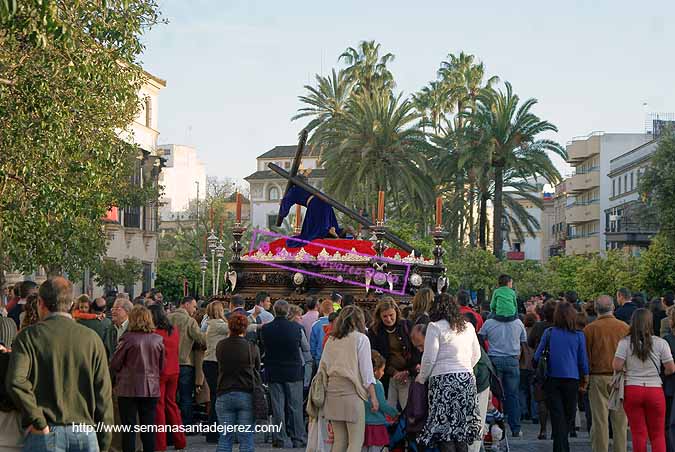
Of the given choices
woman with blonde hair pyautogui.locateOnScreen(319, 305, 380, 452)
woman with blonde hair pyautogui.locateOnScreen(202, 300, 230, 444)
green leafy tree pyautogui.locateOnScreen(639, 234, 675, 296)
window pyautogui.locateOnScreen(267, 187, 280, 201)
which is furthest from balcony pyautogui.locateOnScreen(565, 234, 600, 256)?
woman with blonde hair pyautogui.locateOnScreen(319, 305, 380, 452)

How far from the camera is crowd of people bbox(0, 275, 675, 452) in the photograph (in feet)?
24.8

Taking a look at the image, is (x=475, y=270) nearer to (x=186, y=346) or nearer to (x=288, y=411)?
(x=288, y=411)

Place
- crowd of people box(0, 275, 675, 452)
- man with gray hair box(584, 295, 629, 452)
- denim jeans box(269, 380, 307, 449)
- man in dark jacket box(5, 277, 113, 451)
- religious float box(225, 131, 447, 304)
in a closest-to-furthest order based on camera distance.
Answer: man in dark jacket box(5, 277, 113, 451) → crowd of people box(0, 275, 675, 452) → man with gray hair box(584, 295, 629, 452) → denim jeans box(269, 380, 307, 449) → religious float box(225, 131, 447, 304)

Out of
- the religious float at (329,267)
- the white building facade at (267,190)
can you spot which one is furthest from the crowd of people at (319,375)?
the white building facade at (267,190)

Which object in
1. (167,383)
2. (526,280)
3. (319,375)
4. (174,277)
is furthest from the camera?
(174,277)

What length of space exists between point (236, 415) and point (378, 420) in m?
1.79

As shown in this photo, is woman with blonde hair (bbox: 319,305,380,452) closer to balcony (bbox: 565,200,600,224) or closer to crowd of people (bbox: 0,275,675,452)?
crowd of people (bbox: 0,275,675,452)

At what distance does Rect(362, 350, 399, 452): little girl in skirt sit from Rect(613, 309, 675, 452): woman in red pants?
237cm

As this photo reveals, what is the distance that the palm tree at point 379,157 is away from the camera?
1815 inches

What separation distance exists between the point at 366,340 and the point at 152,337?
2.32 metres

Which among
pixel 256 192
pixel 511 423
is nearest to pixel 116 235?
pixel 511 423

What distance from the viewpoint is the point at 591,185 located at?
3671 inches

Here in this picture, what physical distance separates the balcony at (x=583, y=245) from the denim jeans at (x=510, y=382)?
7567cm

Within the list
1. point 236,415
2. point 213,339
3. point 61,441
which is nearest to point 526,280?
point 213,339
